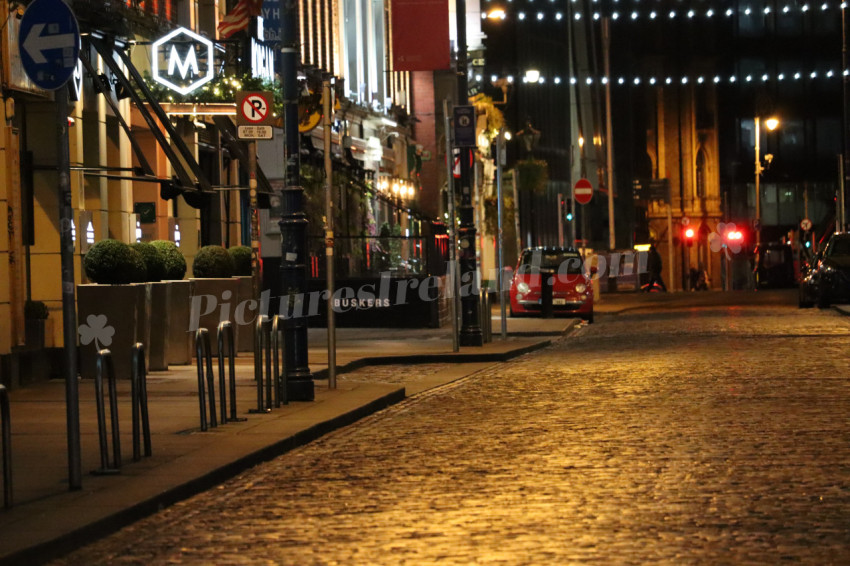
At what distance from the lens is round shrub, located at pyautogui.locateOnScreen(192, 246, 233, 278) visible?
22828mm

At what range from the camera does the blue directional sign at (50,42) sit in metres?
9.35

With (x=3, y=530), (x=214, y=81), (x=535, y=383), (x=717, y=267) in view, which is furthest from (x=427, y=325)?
(x=717, y=267)

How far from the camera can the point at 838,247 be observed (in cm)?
3725

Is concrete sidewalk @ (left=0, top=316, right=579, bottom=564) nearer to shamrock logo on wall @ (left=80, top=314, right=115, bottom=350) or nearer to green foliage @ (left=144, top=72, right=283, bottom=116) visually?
shamrock logo on wall @ (left=80, top=314, right=115, bottom=350)

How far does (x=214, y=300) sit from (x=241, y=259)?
182 centimetres

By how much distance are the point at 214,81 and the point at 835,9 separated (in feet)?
244

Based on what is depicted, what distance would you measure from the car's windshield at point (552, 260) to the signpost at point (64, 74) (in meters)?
27.1

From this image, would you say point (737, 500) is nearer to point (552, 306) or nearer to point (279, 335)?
point (279, 335)

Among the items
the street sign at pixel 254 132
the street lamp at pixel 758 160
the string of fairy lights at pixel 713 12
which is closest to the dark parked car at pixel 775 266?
the street lamp at pixel 758 160

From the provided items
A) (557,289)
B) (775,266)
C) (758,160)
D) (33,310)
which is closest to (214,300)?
(33,310)

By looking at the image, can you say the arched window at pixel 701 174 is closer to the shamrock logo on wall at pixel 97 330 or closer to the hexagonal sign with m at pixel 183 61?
the hexagonal sign with m at pixel 183 61

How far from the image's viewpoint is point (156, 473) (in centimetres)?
1020

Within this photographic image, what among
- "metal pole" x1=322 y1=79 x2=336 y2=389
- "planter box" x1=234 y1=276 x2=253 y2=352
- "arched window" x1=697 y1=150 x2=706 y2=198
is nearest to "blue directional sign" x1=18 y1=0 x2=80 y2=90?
"metal pole" x1=322 y1=79 x2=336 y2=389

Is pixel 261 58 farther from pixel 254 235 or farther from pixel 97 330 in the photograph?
pixel 97 330
